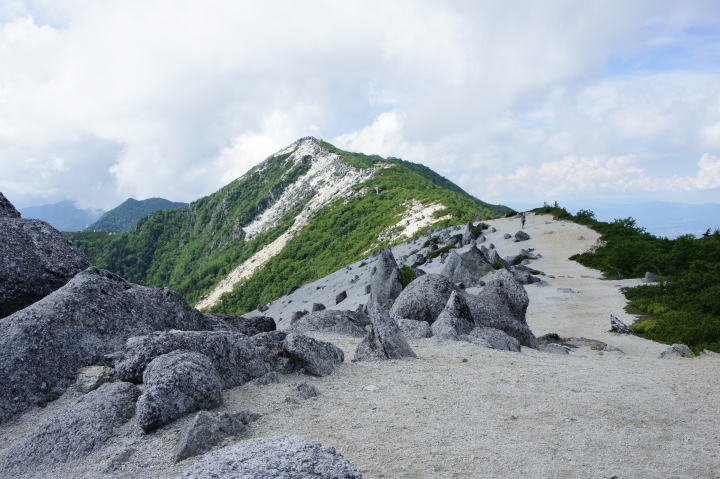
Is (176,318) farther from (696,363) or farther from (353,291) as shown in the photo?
(353,291)

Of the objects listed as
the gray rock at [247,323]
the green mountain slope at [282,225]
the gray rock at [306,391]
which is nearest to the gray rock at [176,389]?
the gray rock at [306,391]

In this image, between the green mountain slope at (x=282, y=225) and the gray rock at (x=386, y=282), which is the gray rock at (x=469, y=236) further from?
the gray rock at (x=386, y=282)

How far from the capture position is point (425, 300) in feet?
47.2

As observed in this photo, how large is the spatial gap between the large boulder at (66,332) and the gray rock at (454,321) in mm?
6823

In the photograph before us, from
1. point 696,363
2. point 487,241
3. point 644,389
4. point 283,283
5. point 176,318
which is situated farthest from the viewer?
point 283,283

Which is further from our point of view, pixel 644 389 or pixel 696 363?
pixel 696 363

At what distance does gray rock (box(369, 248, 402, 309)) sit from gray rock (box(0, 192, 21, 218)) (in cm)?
1540

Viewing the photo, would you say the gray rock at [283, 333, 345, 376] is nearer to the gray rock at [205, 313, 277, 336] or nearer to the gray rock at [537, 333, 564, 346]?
the gray rock at [205, 313, 277, 336]

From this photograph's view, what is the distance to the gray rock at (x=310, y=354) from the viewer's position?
814cm

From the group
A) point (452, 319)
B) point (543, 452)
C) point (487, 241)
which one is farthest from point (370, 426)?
point (487, 241)

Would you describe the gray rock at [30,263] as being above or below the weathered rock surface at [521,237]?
below

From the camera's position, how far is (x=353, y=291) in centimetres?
3469

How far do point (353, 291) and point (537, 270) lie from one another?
13.8 metres

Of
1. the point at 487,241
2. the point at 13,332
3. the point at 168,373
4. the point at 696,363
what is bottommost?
the point at 696,363
